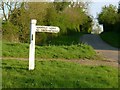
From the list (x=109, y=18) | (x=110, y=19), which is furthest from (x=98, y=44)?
(x=109, y=18)

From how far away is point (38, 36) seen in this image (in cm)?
2355

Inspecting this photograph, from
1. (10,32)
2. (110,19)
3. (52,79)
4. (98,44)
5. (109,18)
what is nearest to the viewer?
(52,79)

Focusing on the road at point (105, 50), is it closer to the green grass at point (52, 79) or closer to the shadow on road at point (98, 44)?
the shadow on road at point (98, 44)

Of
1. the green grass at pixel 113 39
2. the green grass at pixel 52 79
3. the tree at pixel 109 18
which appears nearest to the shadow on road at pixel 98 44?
the green grass at pixel 113 39

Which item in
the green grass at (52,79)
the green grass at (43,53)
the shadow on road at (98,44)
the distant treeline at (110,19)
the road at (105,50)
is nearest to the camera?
the green grass at (52,79)

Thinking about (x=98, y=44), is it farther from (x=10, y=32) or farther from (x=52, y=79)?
(x=52, y=79)

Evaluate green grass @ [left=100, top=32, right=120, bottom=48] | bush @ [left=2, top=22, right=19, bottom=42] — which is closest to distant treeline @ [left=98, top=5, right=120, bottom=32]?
green grass @ [left=100, top=32, right=120, bottom=48]

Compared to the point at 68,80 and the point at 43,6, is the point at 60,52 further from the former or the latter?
the point at 43,6

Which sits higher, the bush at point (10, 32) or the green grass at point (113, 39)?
the bush at point (10, 32)

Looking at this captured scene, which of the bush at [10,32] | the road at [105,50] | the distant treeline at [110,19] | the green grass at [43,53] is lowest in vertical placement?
the road at [105,50]

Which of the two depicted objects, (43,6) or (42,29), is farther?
(43,6)

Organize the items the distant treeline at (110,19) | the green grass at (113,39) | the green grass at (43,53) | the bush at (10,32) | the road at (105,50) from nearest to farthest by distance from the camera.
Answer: the green grass at (43,53) < the road at (105,50) < the bush at (10,32) < the green grass at (113,39) < the distant treeline at (110,19)

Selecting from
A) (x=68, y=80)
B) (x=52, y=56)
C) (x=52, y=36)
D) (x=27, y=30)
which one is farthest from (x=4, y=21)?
(x=68, y=80)

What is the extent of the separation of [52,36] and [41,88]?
21788 millimetres
